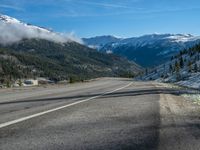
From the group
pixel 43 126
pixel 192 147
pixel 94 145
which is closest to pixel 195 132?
pixel 192 147

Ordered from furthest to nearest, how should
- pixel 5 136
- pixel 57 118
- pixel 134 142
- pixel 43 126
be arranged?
pixel 57 118, pixel 43 126, pixel 5 136, pixel 134 142

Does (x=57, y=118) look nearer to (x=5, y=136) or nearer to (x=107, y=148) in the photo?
(x=5, y=136)

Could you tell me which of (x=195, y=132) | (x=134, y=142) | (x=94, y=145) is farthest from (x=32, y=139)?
(x=195, y=132)

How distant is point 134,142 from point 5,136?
2532 mm

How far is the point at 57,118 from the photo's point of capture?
443 inches

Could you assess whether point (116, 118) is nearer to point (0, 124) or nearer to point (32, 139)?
point (0, 124)

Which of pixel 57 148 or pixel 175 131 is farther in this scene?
pixel 175 131

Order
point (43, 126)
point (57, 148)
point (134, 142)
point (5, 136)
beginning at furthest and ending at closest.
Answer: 1. point (43, 126)
2. point (5, 136)
3. point (134, 142)
4. point (57, 148)

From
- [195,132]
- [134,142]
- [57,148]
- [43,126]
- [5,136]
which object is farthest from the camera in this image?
[43,126]

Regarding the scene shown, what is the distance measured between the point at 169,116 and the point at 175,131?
3016 mm

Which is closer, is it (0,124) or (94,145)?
(94,145)

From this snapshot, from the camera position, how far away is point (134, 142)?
745 cm

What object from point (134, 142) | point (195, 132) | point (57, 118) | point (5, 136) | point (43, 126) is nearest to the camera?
point (134, 142)

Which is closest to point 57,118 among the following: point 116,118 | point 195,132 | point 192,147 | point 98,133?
point 116,118
